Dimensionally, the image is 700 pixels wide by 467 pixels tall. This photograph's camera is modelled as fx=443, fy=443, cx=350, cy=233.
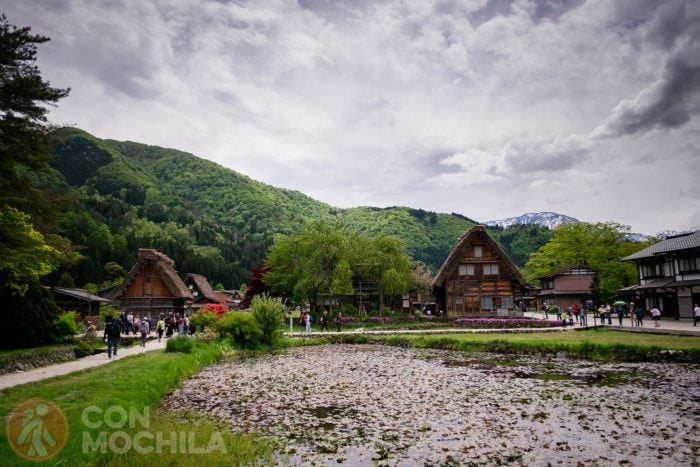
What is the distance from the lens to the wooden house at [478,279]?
152 feet

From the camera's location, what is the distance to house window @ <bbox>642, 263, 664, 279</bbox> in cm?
3988

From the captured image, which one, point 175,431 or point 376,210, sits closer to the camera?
point 175,431

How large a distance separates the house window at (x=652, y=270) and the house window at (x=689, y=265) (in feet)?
11.2

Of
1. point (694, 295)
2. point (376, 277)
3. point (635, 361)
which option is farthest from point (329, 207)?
point (635, 361)

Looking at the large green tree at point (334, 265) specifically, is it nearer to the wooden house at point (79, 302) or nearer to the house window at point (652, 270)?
the wooden house at point (79, 302)

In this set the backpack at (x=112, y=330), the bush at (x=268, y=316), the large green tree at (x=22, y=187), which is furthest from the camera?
the bush at (x=268, y=316)

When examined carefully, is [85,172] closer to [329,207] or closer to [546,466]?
[329,207]

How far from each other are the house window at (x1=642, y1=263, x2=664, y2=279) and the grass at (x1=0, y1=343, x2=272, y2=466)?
40857 mm

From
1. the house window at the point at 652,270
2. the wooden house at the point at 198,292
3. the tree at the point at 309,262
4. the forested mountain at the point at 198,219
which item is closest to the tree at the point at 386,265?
the tree at the point at 309,262

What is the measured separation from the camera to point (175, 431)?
9328mm

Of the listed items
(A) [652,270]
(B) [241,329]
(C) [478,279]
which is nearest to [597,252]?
(A) [652,270]

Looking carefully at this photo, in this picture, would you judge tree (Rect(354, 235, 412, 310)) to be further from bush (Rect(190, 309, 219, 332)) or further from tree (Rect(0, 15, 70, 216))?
tree (Rect(0, 15, 70, 216))

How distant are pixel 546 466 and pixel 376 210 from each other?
142 meters

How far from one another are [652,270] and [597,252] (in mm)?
20265
